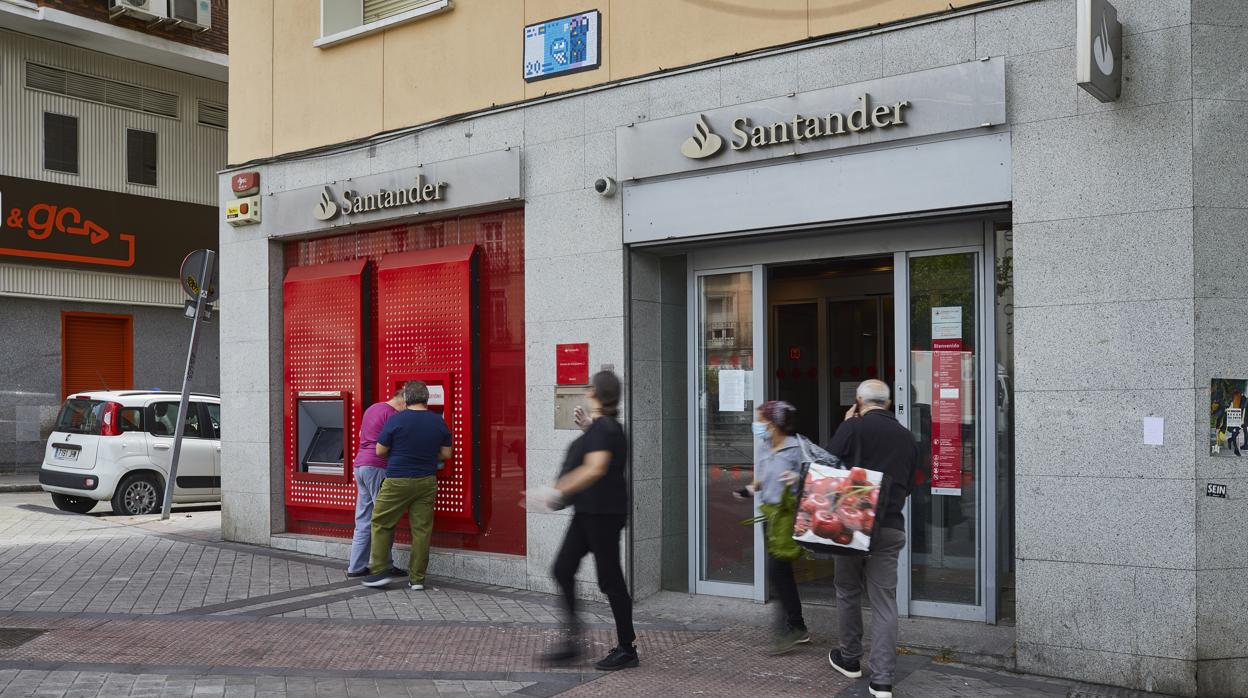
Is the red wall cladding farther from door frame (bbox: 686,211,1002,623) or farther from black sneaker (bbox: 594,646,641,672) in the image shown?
black sneaker (bbox: 594,646,641,672)

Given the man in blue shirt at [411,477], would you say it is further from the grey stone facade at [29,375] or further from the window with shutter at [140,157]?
the window with shutter at [140,157]

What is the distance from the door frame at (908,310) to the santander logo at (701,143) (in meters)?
0.71

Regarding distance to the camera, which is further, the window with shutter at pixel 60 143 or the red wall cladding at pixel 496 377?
the window with shutter at pixel 60 143

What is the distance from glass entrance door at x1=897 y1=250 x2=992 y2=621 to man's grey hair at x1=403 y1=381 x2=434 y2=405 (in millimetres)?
3775

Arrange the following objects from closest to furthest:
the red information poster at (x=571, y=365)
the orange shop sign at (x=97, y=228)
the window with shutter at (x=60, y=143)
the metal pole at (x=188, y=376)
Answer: the red information poster at (x=571, y=365) → the metal pole at (x=188, y=376) → the orange shop sign at (x=97, y=228) → the window with shutter at (x=60, y=143)

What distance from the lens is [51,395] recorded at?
2098 centimetres

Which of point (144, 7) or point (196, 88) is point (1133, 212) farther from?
point (196, 88)

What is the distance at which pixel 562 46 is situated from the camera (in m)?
8.87

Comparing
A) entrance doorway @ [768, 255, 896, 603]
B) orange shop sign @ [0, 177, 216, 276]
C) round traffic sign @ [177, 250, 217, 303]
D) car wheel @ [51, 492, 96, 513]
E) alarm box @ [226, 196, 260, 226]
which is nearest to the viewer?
entrance doorway @ [768, 255, 896, 603]

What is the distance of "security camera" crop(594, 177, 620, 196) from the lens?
8.42 meters

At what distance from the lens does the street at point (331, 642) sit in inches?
239

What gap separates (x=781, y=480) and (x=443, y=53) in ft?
17.2

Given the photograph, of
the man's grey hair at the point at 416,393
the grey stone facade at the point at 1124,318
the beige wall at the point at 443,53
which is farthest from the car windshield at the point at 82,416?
the grey stone facade at the point at 1124,318

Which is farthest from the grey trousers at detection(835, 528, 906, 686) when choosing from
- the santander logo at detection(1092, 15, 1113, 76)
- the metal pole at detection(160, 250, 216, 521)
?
the metal pole at detection(160, 250, 216, 521)
